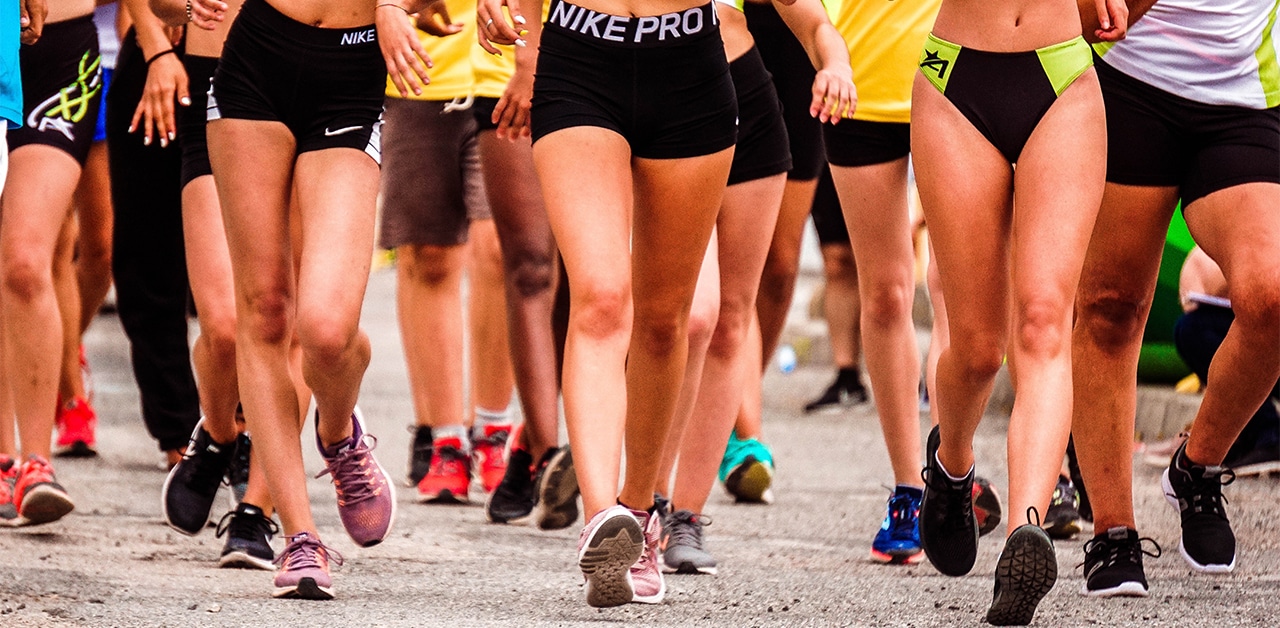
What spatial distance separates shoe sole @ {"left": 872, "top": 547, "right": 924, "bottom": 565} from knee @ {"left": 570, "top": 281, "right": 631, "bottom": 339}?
5.23 feet

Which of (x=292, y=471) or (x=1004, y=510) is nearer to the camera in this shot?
(x=292, y=471)

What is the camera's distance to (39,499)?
17.9 feet

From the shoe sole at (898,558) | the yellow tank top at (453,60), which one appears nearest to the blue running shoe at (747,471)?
the shoe sole at (898,558)

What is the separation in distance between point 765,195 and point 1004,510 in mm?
2282

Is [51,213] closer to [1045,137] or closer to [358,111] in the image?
[358,111]

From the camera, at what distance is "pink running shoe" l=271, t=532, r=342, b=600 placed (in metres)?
4.46

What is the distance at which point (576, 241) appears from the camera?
4137mm

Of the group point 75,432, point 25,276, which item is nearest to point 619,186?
point 25,276

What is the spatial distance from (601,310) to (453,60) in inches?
112

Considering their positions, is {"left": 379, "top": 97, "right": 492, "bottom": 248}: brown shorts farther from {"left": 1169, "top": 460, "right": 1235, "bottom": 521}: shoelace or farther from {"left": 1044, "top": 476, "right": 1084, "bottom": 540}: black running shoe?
{"left": 1169, "top": 460, "right": 1235, "bottom": 521}: shoelace

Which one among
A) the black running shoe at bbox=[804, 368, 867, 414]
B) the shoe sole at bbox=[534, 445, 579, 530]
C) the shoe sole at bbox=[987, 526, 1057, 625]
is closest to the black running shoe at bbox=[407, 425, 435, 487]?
the shoe sole at bbox=[534, 445, 579, 530]

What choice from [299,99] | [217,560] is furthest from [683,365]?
[217,560]

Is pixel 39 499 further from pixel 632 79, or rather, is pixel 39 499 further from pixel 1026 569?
pixel 1026 569

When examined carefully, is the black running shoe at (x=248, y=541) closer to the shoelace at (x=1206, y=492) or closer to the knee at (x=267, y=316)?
the knee at (x=267, y=316)
